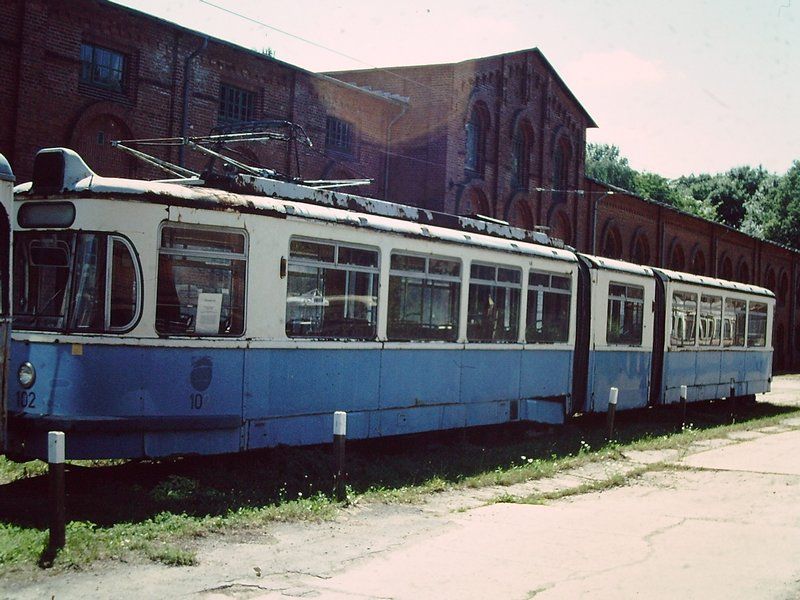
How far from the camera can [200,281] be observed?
923cm

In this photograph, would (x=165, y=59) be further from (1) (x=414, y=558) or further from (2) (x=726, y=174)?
(2) (x=726, y=174)

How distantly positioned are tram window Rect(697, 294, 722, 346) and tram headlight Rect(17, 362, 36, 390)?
51.8 ft

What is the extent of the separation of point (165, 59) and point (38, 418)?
13.5 meters

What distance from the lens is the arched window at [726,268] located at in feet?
165

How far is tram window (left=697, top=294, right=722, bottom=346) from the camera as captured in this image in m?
21.0

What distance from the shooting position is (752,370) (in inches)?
958

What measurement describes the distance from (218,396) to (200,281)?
1159 millimetres

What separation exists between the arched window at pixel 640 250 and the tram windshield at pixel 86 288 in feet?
112

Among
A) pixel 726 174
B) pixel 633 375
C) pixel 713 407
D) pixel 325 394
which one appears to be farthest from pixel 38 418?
pixel 726 174

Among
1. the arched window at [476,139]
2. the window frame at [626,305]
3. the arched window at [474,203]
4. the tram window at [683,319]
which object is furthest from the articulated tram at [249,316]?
the arched window at [476,139]

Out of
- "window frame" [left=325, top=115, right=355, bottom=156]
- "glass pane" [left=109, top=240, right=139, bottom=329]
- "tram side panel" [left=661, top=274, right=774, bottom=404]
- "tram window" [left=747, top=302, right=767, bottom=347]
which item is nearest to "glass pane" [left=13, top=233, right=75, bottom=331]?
"glass pane" [left=109, top=240, right=139, bottom=329]

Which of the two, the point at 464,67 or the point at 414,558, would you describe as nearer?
the point at 414,558

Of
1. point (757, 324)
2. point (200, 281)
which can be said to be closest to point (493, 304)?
point (200, 281)

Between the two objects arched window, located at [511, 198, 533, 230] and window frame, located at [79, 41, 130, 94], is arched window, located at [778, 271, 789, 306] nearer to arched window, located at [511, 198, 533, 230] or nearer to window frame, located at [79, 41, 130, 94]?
arched window, located at [511, 198, 533, 230]
